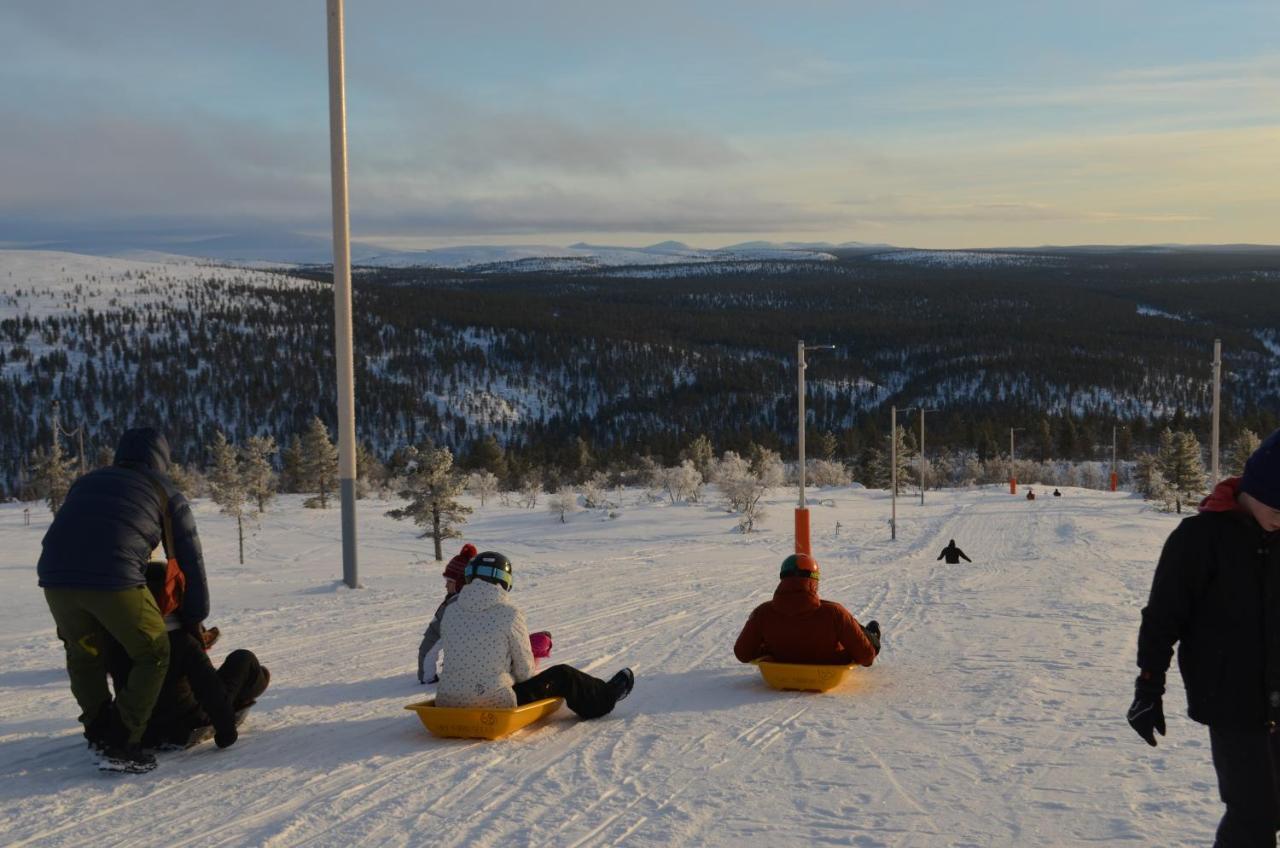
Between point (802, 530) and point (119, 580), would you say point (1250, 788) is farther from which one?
point (802, 530)

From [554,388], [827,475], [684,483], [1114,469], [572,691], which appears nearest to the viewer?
[572,691]

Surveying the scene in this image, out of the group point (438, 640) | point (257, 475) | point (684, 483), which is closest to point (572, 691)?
point (438, 640)

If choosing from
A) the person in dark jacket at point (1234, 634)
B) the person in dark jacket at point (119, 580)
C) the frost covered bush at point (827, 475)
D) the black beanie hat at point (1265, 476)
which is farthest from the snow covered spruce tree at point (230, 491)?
the frost covered bush at point (827, 475)

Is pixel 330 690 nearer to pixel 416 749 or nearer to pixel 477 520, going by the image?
pixel 416 749

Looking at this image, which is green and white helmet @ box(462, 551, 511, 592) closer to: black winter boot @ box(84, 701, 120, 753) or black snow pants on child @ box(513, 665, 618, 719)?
black snow pants on child @ box(513, 665, 618, 719)

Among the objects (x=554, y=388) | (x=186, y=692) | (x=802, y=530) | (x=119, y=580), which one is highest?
(x=119, y=580)

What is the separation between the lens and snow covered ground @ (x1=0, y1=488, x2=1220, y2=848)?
4.77 meters

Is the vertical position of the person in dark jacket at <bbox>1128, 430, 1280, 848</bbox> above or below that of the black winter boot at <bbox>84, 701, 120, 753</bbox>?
above

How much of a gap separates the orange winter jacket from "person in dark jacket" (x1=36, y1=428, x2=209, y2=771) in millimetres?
3846

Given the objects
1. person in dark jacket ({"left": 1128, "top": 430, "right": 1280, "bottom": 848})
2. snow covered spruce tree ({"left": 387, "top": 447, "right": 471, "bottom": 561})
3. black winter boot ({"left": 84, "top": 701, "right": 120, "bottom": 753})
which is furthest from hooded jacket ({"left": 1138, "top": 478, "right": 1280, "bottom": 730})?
snow covered spruce tree ({"left": 387, "top": 447, "right": 471, "bottom": 561})

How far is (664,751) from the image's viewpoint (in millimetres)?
5988

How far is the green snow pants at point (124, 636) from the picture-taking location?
5449 millimetres

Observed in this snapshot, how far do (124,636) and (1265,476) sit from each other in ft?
17.0

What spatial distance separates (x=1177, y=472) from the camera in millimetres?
66250
